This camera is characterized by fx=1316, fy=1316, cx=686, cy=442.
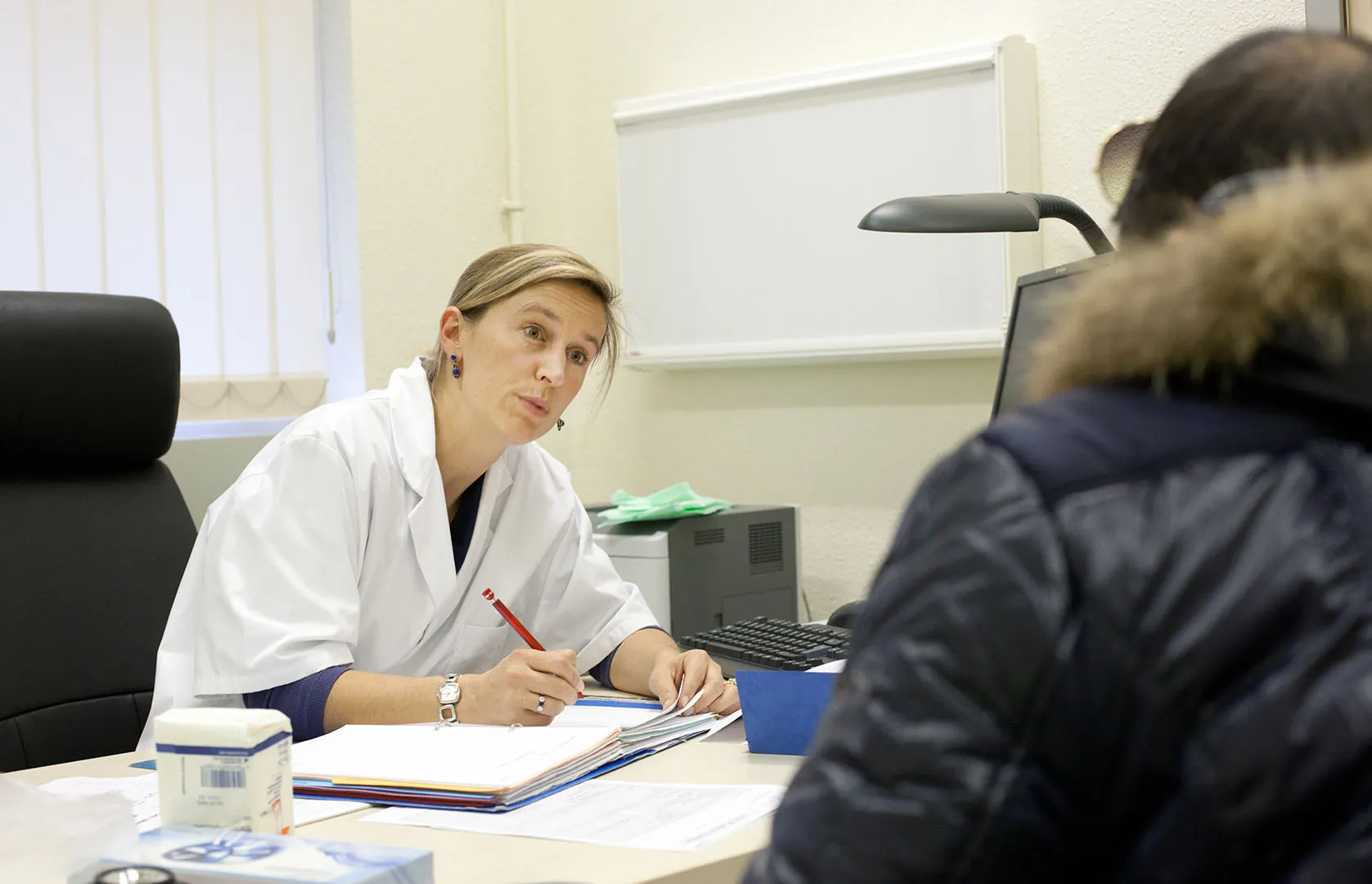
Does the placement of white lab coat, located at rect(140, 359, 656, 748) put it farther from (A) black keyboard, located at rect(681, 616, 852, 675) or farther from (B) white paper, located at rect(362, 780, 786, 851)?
(B) white paper, located at rect(362, 780, 786, 851)

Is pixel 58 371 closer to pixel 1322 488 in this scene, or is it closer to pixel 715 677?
pixel 715 677

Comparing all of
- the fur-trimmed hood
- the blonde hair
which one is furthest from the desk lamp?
the fur-trimmed hood

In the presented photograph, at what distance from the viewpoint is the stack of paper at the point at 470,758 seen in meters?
1.16

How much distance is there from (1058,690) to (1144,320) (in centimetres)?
16

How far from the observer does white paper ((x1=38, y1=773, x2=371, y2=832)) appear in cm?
112

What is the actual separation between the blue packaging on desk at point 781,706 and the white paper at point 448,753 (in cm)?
14

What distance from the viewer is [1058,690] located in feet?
1.65

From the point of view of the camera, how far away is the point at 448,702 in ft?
4.63

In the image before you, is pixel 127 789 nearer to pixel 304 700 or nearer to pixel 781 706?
pixel 304 700

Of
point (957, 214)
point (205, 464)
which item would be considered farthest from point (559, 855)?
point (205, 464)

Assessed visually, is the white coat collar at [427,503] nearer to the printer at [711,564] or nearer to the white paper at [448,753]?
the white paper at [448,753]

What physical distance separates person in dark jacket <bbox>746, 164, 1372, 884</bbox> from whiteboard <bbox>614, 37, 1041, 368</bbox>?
1830 mm

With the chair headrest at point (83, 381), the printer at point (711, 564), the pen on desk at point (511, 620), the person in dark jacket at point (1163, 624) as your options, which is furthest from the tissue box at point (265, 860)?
the printer at point (711, 564)

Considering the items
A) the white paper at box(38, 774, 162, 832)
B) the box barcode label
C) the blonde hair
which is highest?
the blonde hair
